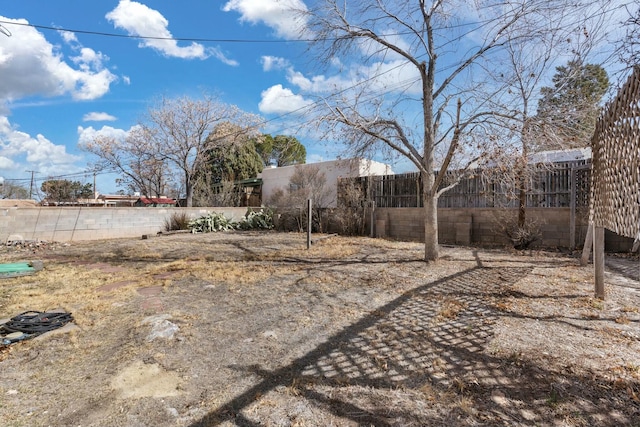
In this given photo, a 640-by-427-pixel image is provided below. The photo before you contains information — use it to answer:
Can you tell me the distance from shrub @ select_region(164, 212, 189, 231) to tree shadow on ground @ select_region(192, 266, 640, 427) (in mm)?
10608

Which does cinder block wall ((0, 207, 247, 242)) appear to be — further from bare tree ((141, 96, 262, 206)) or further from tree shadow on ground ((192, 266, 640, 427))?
tree shadow on ground ((192, 266, 640, 427))

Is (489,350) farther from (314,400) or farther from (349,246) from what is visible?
(349,246)

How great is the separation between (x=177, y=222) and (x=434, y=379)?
38.6 feet

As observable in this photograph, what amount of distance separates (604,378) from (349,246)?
617 cm

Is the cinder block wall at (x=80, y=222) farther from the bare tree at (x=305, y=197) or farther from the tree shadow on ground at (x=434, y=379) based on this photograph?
the tree shadow on ground at (x=434, y=379)

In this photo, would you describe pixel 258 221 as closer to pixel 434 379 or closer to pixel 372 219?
pixel 372 219

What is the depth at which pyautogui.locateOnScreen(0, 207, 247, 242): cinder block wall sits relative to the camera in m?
8.25

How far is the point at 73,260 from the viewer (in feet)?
20.6

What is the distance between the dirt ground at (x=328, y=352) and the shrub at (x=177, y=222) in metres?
7.12

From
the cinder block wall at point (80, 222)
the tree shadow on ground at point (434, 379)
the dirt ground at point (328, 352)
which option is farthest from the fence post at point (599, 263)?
the cinder block wall at point (80, 222)

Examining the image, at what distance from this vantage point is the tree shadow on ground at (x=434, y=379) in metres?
1.63

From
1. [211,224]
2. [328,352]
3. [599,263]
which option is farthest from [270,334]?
[211,224]

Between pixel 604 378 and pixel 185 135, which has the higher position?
pixel 185 135

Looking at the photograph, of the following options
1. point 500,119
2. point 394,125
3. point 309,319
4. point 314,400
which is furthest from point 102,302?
point 500,119
